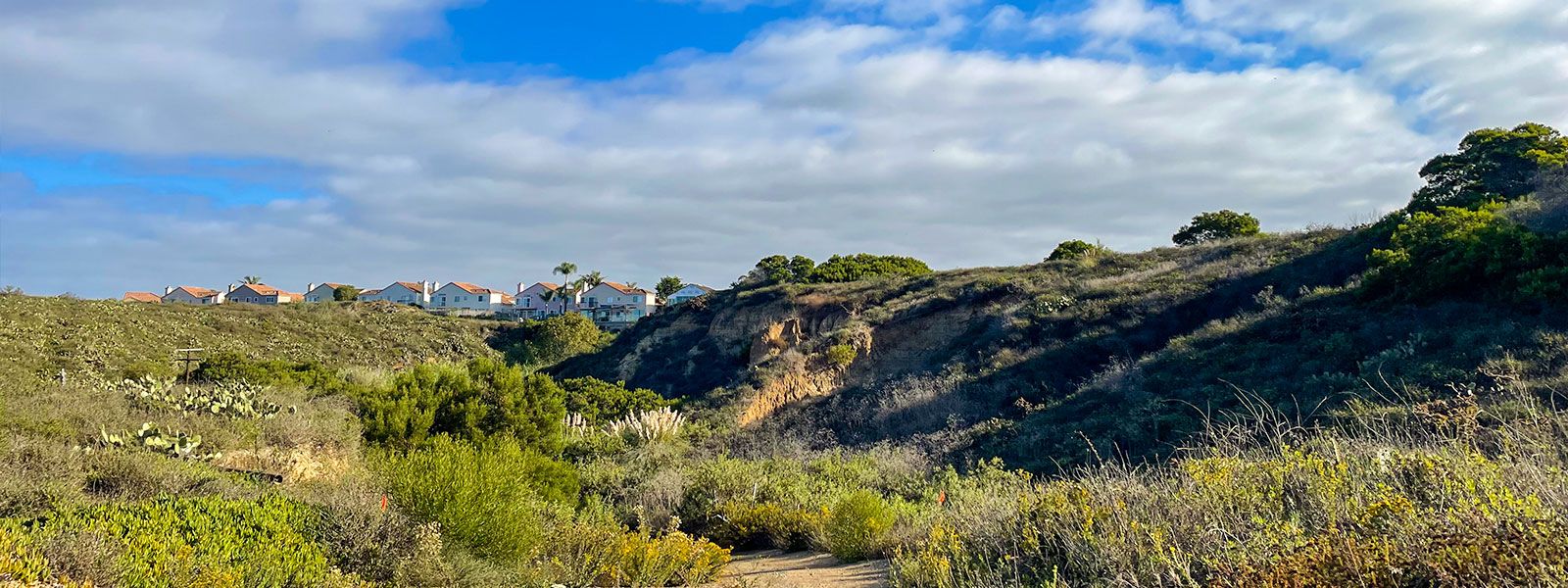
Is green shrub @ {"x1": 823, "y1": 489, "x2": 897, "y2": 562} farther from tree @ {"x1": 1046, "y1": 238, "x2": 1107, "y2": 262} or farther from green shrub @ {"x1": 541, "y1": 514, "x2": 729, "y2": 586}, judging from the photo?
tree @ {"x1": 1046, "y1": 238, "x2": 1107, "y2": 262}

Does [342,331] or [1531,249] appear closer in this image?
[1531,249]

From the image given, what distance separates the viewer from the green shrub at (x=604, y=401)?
2489 centimetres

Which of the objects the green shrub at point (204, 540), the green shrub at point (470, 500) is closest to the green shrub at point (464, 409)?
the green shrub at point (470, 500)

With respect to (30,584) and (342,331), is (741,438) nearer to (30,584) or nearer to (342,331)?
(30,584)

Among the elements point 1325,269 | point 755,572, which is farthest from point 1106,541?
point 1325,269

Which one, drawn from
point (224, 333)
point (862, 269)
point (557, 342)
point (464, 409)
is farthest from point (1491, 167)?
point (224, 333)

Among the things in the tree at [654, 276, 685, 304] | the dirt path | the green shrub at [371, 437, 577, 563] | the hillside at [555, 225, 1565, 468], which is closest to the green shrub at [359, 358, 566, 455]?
the green shrub at [371, 437, 577, 563]

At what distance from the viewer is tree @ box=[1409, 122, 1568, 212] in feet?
76.1

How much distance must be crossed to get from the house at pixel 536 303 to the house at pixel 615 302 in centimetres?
149

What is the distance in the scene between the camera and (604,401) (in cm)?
2597

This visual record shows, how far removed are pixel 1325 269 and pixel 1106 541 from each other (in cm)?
2012

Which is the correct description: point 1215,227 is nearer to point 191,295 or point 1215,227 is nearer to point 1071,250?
point 1071,250

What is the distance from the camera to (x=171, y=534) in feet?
20.3

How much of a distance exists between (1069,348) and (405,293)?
88.3m
